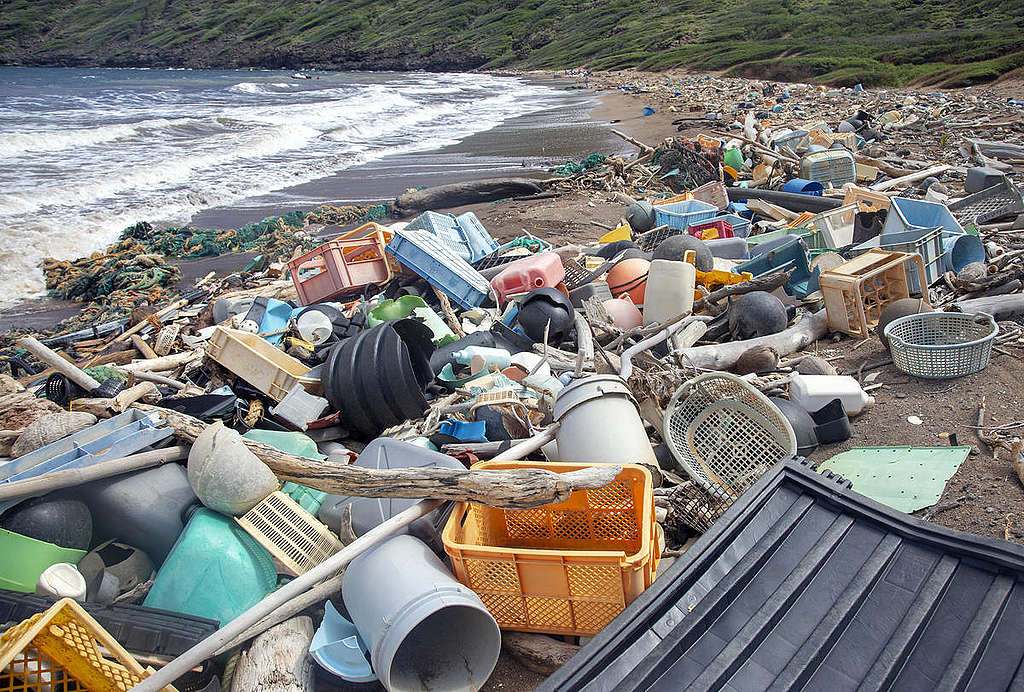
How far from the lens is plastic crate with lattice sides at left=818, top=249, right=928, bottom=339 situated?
483 centimetres

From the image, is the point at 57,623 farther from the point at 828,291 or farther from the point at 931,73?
the point at 931,73

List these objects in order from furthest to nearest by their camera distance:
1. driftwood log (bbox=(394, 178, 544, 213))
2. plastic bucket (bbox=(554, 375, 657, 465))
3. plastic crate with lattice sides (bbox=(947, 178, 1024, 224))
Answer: driftwood log (bbox=(394, 178, 544, 213)), plastic crate with lattice sides (bbox=(947, 178, 1024, 224)), plastic bucket (bbox=(554, 375, 657, 465))

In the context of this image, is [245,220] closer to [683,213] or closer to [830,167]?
[683,213]

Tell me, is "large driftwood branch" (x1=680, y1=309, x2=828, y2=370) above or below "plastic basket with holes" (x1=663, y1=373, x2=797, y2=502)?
below

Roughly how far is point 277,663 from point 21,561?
1184 millimetres

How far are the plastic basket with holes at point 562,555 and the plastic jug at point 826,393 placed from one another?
5.42 ft

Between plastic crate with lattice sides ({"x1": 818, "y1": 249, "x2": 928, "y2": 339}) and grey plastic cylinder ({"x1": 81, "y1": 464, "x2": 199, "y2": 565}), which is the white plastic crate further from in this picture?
grey plastic cylinder ({"x1": 81, "y1": 464, "x2": 199, "y2": 565})

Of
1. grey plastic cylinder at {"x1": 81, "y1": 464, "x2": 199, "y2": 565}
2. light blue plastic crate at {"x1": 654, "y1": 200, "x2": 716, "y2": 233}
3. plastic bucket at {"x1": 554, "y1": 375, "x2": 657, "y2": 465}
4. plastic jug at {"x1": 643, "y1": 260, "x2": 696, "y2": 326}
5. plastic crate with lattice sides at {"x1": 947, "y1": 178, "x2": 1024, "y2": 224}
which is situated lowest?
plastic crate with lattice sides at {"x1": 947, "y1": 178, "x2": 1024, "y2": 224}

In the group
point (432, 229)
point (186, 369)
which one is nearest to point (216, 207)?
point (432, 229)

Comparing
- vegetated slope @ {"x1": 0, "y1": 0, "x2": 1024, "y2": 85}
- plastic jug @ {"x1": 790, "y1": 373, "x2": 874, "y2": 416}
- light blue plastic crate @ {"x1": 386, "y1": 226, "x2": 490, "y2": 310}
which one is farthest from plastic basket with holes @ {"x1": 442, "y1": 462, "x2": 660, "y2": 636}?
vegetated slope @ {"x1": 0, "y1": 0, "x2": 1024, "y2": 85}

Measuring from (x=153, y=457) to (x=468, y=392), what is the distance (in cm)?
189

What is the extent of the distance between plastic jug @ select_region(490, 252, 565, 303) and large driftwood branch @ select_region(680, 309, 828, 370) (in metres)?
1.70

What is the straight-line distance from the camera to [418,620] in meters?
2.21

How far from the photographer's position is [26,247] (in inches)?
447
